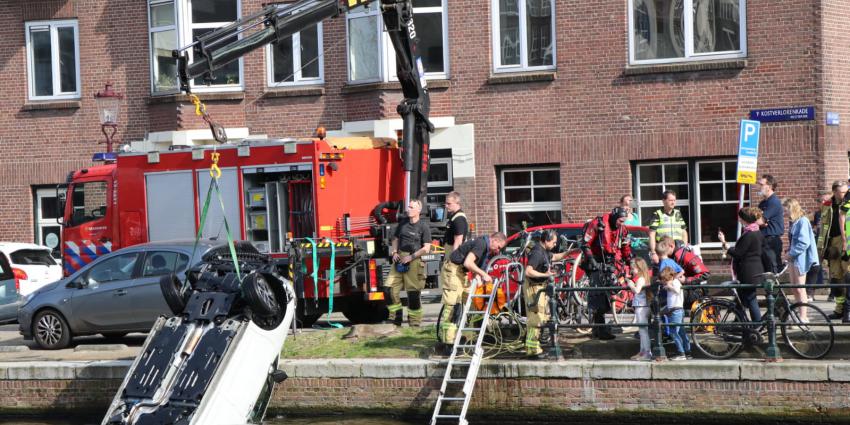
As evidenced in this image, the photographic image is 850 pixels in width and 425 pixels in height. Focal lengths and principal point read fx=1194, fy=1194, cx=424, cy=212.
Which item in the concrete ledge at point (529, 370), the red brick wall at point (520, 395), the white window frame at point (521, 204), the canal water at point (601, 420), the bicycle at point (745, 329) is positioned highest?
the white window frame at point (521, 204)

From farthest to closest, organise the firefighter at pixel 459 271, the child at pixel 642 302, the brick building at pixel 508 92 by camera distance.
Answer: the brick building at pixel 508 92 → the firefighter at pixel 459 271 → the child at pixel 642 302

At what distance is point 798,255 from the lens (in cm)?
1473

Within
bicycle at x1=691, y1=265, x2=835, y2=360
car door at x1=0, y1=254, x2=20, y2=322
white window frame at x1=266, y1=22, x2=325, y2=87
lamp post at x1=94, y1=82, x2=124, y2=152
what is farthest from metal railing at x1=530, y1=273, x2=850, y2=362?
lamp post at x1=94, y1=82, x2=124, y2=152

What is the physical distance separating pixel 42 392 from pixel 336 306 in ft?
14.4

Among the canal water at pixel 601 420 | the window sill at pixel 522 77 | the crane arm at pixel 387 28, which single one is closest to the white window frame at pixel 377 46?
the window sill at pixel 522 77

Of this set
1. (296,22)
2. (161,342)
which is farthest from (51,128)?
(161,342)

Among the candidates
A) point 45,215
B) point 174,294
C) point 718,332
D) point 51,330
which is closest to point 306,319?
point 51,330

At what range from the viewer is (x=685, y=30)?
22.6 meters

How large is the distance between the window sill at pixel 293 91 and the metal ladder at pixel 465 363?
1123cm

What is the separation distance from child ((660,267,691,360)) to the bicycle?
0.14 m

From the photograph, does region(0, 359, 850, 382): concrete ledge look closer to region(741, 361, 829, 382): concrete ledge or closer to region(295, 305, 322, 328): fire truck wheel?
region(741, 361, 829, 382): concrete ledge

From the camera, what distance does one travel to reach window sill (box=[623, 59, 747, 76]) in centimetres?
2192

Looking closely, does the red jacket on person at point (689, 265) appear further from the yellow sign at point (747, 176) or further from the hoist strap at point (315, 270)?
the hoist strap at point (315, 270)

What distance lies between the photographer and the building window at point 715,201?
22312 mm
